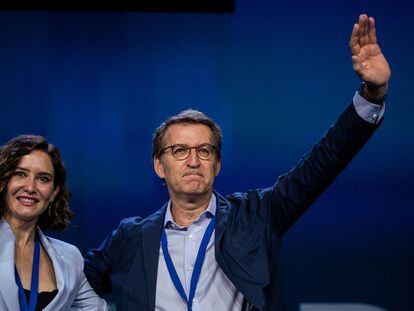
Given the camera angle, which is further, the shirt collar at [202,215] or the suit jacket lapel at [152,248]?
the shirt collar at [202,215]

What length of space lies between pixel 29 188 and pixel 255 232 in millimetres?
901

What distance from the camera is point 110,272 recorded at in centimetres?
271

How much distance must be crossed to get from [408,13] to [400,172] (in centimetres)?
98

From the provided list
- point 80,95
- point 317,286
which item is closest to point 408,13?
point 317,286

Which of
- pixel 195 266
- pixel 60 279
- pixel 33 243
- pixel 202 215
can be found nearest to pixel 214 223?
pixel 202 215

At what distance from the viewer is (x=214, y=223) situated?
253 centimetres

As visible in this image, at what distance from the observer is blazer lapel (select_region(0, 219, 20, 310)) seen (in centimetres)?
236

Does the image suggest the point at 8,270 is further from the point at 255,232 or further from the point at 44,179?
the point at 255,232

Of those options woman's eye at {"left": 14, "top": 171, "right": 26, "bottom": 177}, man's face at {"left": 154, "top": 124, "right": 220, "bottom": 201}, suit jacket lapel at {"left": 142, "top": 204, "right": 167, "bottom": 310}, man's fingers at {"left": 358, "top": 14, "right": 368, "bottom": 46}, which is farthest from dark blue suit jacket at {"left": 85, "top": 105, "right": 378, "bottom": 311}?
woman's eye at {"left": 14, "top": 171, "right": 26, "bottom": 177}

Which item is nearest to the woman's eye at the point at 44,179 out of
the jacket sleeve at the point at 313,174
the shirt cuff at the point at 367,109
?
the jacket sleeve at the point at 313,174

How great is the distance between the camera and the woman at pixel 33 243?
244cm

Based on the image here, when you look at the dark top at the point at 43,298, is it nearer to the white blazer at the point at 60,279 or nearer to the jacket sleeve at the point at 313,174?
the white blazer at the point at 60,279

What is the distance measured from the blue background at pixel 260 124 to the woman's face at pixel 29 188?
1306mm

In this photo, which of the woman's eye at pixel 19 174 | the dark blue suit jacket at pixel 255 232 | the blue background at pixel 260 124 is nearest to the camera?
the dark blue suit jacket at pixel 255 232
